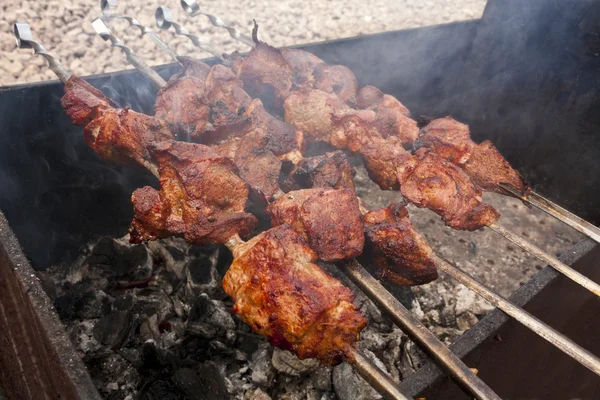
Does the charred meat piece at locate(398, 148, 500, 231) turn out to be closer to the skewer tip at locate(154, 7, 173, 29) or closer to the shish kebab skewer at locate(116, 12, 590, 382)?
the shish kebab skewer at locate(116, 12, 590, 382)

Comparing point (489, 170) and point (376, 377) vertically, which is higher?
point (489, 170)

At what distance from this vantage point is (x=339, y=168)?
2.62 m

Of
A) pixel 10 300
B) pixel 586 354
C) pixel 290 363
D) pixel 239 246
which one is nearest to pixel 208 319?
pixel 290 363

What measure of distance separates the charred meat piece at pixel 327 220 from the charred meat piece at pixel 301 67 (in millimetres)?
1456

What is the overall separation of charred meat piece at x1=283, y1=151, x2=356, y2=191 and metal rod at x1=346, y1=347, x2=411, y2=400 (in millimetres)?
1067

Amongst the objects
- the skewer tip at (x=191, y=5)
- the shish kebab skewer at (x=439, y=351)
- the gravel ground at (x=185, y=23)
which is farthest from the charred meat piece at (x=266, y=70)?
the gravel ground at (x=185, y=23)

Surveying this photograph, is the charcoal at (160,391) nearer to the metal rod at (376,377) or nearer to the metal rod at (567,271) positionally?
the metal rod at (376,377)

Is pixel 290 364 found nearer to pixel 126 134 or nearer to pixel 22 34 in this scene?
pixel 126 134

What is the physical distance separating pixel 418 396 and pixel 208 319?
1.49 metres

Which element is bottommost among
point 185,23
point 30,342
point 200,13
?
point 30,342

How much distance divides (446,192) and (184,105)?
180cm

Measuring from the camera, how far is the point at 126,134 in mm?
2529

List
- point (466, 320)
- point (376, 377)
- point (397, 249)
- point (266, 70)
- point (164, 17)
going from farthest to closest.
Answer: point (164, 17)
point (266, 70)
point (466, 320)
point (397, 249)
point (376, 377)

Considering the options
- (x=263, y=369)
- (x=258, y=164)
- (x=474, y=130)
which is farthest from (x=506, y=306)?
(x=474, y=130)
